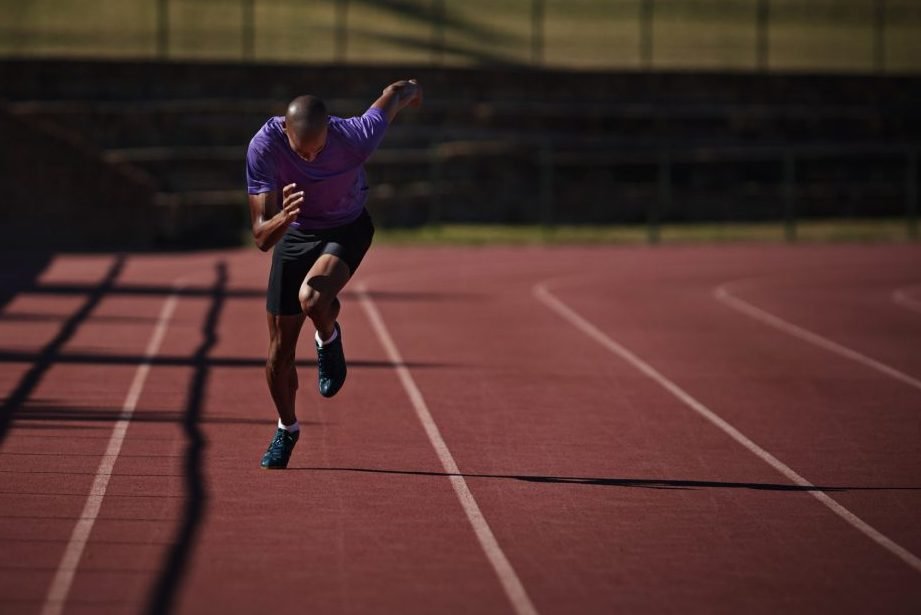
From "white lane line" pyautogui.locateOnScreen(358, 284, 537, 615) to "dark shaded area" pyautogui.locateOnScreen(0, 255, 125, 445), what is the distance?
2.68m

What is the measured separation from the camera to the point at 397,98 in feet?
33.4

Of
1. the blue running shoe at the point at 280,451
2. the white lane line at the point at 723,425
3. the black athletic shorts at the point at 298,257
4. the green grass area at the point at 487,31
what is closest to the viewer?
the white lane line at the point at 723,425

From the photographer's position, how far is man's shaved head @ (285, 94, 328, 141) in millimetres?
9391

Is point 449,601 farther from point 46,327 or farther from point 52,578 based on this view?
point 46,327

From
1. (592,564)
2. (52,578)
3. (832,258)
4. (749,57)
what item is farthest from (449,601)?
(749,57)

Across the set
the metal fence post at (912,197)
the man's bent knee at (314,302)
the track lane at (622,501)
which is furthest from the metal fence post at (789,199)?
the man's bent knee at (314,302)

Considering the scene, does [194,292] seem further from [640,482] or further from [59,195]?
[640,482]

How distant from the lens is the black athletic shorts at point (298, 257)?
10.0 meters

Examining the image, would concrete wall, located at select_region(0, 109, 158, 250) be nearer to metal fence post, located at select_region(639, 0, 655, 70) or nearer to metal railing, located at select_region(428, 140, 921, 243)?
metal railing, located at select_region(428, 140, 921, 243)

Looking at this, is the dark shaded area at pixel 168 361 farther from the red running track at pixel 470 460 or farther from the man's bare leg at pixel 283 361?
the man's bare leg at pixel 283 361

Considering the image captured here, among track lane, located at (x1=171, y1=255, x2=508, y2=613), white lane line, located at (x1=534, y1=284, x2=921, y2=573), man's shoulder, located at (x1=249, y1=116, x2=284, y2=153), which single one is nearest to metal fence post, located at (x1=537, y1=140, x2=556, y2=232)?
white lane line, located at (x1=534, y1=284, x2=921, y2=573)

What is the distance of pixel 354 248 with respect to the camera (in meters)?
10.1

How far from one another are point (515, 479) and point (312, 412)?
284cm

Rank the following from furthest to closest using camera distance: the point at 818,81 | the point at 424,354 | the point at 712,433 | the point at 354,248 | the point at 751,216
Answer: the point at 818,81
the point at 751,216
the point at 424,354
the point at 712,433
the point at 354,248
